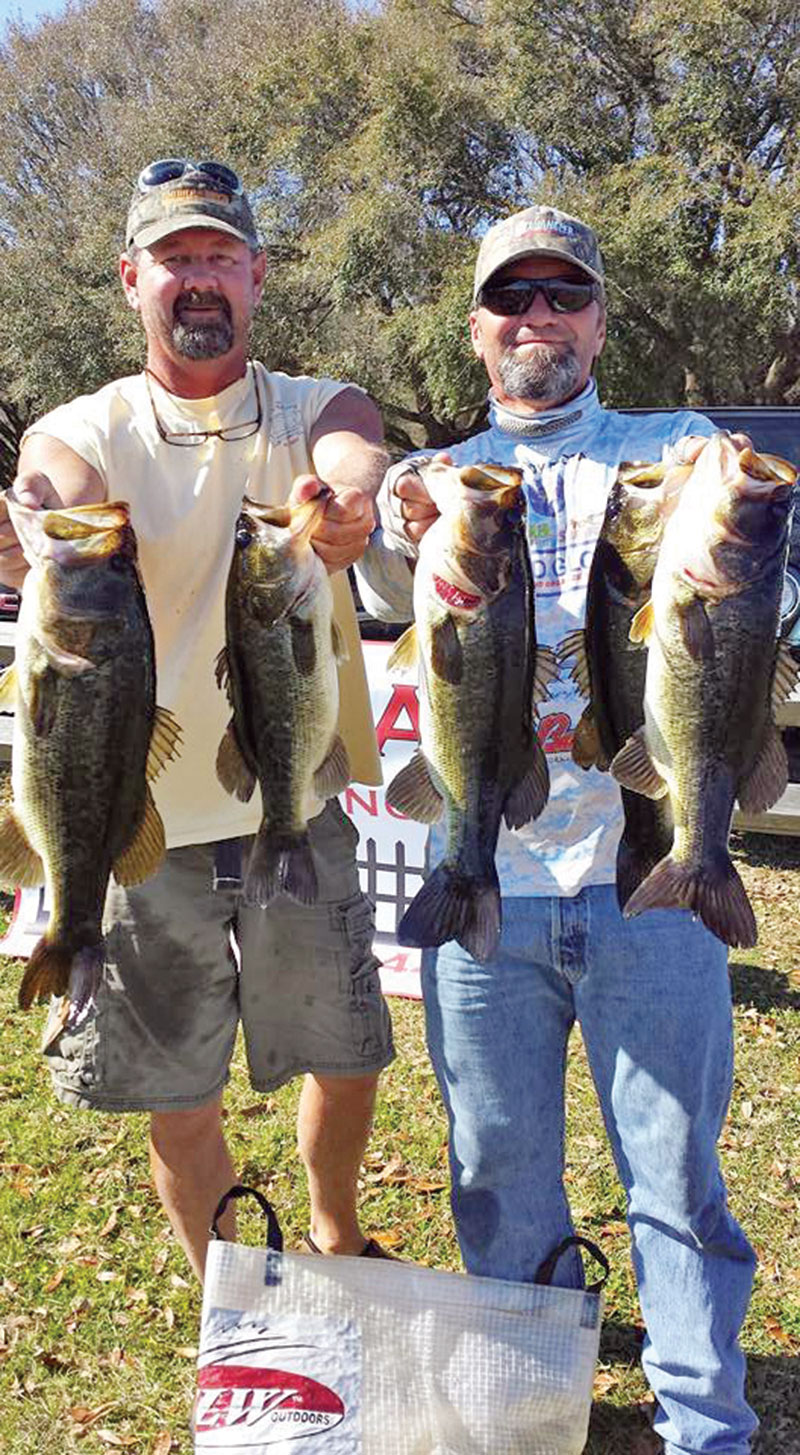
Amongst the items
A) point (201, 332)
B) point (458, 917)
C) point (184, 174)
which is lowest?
point (458, 917)

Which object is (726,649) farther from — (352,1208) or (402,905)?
(402,905)

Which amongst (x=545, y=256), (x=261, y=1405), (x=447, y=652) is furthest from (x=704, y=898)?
(x=261, y=1405)

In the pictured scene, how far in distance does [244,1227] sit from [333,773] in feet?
7.68

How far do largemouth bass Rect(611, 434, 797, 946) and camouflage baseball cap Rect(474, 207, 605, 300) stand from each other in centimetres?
84

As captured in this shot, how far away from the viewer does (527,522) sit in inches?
115

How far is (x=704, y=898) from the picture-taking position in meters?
2.47

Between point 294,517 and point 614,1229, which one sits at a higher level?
point 294,517

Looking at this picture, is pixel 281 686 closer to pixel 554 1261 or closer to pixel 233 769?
pixel 233 769

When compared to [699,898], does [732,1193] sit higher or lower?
lower

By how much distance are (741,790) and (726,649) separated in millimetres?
363

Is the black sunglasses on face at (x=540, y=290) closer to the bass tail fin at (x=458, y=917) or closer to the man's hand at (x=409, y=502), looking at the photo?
the man's hand at (x=409, y=502)

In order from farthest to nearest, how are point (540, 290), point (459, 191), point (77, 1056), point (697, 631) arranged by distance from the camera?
point (459, 191) < point (77, 1056) < point (540, 290) < point (697, 631)

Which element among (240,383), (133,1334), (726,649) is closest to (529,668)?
(726,649)

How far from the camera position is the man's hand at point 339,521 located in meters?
2.52
